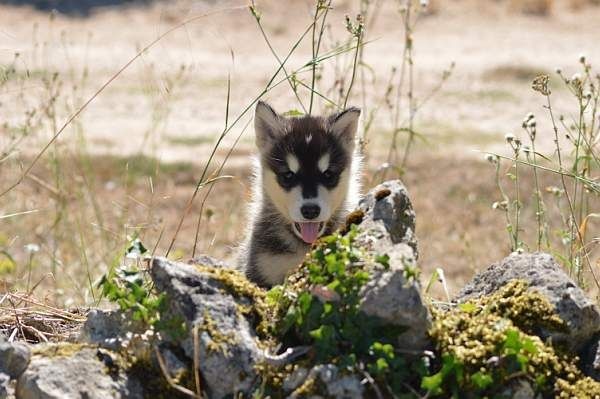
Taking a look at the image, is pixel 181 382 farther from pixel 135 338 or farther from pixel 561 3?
pixel 561 3

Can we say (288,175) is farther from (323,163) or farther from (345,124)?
(345,124)

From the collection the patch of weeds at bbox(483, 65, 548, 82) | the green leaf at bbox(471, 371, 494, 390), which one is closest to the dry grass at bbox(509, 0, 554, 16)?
the patch of weeds at bbox(483, 65, 548, 82)

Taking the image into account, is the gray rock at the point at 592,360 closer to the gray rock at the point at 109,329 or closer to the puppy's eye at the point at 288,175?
the gray rock at the point at 109,329

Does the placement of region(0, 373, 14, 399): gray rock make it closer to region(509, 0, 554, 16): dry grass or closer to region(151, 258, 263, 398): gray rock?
region(151, 258, 263, 398): gray rock

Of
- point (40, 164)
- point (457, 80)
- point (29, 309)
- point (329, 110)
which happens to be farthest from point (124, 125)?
point (29, 309)

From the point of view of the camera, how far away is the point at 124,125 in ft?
63.0

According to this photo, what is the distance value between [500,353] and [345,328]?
687mm

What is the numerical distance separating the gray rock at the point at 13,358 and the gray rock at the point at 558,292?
2.27 meters

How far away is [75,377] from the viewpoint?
464 centimetres

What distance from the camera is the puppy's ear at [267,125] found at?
802 cm

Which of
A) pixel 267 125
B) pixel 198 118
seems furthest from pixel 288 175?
pixel 198 118

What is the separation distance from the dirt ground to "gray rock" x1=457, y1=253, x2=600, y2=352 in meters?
2.00

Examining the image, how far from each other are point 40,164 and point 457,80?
404 inches

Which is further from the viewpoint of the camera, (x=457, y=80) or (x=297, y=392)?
(x=457, y=80)
